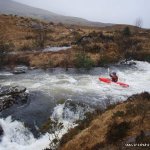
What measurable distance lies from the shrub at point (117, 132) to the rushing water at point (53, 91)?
466 centimetres

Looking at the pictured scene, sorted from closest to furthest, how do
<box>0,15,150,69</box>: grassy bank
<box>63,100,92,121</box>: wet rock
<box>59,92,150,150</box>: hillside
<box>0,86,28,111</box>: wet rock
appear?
A: <box>59,92,150,150</box>: hillside → <box>63,100,92,121</box>: wet rock → <box>0,86,28,111</box>: wet rock → <box>0,15,150,69</box>: grassy bank

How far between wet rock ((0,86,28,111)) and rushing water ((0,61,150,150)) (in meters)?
0.53

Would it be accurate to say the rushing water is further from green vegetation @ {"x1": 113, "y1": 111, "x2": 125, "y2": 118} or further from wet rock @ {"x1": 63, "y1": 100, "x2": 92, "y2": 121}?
green vegetation @ {"x1": 113, "y1": 111, "x2": 125, "y2": 118}

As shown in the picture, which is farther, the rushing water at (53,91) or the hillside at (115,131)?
the rushing water at (53,91)

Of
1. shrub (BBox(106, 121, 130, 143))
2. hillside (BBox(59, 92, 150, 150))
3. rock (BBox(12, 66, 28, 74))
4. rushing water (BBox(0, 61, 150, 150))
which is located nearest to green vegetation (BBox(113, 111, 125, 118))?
hillside (BBox(59, 92, 150, 150))

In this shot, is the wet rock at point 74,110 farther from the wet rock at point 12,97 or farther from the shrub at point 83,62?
the shrub at point 83,62

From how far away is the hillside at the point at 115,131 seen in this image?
13297 mm

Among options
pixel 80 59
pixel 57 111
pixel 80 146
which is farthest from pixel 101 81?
pixel 80 146

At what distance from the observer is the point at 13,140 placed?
18172 mm

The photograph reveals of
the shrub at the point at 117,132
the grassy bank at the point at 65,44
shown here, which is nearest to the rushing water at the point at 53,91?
Answer: the grassy bank at the point at 65,44

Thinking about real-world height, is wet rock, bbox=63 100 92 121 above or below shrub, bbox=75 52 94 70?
below

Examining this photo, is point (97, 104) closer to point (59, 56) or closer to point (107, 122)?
point (107, 122)

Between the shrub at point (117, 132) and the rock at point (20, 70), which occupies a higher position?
the shrub at point (117, 132)

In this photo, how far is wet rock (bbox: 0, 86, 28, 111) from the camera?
69.7 ft
